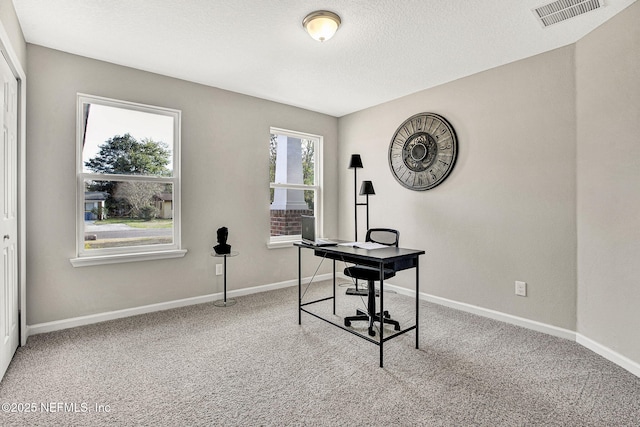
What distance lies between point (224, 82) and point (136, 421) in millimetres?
3176

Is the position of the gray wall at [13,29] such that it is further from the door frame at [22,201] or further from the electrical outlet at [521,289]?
the electrical outlet at [521,289]

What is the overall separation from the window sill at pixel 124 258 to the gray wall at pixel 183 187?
0.21ft

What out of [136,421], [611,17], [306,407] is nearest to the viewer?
[136,421]

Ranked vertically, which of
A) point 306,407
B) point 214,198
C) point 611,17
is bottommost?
point 306,407

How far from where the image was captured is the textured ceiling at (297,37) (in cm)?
226

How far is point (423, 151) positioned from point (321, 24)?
1973 millimetres

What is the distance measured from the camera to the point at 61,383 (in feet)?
6.70

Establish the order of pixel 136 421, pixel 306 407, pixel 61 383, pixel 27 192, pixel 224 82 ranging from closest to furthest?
pixel 136 421 < pixel 306 407 < pixel 61 383 < pixel 27 192 < pixel 224 82

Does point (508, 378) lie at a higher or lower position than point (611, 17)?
lower

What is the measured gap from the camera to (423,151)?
3789 mm

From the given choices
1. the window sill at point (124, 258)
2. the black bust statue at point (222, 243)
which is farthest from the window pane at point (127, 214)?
the black bust statue at point (222, 243)

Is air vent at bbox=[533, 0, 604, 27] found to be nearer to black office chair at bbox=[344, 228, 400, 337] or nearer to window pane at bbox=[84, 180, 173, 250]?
black office chair at bbox=[344, 228, 400, 337]

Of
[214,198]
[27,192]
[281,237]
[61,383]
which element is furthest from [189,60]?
[61,383]

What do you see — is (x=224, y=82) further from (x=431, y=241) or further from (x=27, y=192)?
(x=431, y=241)
